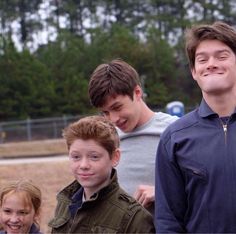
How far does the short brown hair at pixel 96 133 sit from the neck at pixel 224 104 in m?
0.50

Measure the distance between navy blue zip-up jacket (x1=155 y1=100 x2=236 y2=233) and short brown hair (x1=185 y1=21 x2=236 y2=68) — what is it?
0.26 meters

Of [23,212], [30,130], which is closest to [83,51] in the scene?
[30,130]

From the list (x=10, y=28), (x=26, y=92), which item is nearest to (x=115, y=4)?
(x=10, y=28)

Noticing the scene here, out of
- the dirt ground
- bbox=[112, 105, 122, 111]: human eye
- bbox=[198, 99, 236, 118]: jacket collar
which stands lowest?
the dirt ground

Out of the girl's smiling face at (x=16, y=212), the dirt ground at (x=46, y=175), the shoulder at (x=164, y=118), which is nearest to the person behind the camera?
the shoulder at (x=164, y=118)

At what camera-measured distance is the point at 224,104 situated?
2490 mm

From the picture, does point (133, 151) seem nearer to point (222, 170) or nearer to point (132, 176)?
point (132, 176)

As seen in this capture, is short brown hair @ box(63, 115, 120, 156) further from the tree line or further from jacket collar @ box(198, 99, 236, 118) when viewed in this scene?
the tree line

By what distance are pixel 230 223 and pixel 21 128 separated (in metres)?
31.1

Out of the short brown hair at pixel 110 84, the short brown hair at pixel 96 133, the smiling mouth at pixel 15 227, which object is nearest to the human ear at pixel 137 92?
the short brown hair at pixel 110 84

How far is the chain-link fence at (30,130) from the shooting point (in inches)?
1287

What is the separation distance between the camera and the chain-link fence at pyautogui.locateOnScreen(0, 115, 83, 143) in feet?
107

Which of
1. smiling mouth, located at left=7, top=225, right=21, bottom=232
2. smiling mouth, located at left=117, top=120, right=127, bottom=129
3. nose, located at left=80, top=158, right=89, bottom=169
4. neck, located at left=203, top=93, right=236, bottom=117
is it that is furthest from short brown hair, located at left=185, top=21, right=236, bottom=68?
smiling mouth, located at left=7, top=225, right=21, bottom=232

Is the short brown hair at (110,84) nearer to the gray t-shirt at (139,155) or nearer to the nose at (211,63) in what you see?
the gray t-shirt at (139,155)
